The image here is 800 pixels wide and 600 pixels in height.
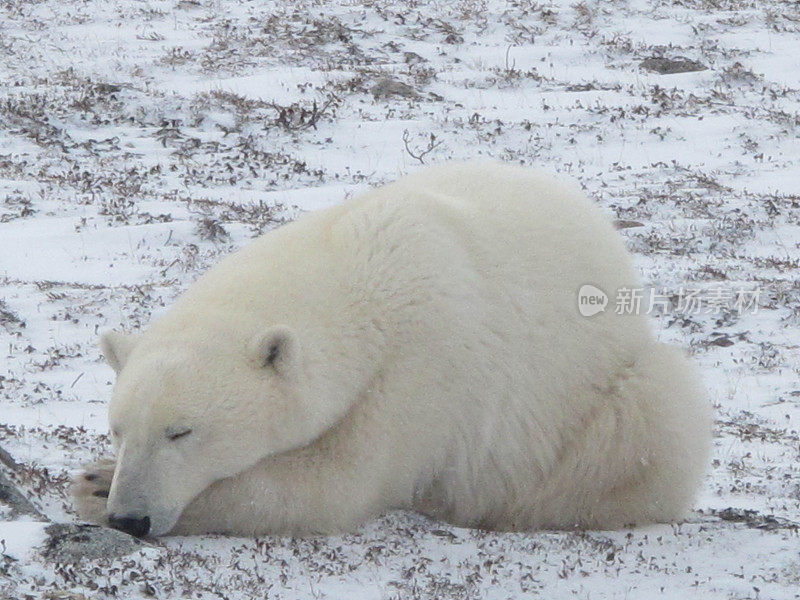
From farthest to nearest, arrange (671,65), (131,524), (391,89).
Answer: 1. (671,65)
2. (391,89)
3. (131,524)

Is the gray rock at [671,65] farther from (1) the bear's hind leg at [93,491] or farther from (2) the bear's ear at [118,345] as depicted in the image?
(1) the bear's hind leg at [93,491]

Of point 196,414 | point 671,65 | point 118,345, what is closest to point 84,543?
point 196,414

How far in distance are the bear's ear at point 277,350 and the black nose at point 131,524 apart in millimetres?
734

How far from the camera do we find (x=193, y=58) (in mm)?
16938

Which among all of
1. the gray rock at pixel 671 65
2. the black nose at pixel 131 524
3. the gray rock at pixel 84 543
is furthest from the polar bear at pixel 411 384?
the gray rock at pixel 671 65

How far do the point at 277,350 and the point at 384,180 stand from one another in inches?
336

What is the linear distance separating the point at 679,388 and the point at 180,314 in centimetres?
237

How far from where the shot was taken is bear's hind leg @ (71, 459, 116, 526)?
4.82 meters

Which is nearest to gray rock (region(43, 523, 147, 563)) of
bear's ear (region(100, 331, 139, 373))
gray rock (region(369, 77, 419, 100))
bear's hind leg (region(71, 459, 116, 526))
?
bear's hind leg (region(71, 459, 116, 526))

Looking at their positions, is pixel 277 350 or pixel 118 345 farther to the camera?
pixel 118 345

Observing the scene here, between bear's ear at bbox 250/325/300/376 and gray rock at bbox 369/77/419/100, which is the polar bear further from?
gray rock at bbox 369/77/419/100

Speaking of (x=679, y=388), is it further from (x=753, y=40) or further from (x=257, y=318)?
(x=753, y=40)

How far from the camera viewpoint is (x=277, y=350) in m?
4.62

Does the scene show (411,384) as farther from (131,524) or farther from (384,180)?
(384,180)
